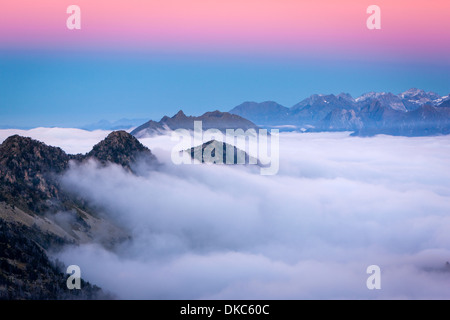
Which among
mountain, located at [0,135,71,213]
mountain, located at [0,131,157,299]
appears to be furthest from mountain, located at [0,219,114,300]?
mountain, located at [0,135,71,213]

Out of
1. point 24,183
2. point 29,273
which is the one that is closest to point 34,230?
point 29,273

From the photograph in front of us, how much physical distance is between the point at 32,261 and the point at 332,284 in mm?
104688

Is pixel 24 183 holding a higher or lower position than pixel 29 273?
higher

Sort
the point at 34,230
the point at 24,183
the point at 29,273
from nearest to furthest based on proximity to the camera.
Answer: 1. the point at 29,273
2. the point at 34,230
3. the point at 24,183

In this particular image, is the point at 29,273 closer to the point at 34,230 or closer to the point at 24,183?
the point at 34,230

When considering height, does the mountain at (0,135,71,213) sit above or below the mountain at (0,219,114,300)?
above

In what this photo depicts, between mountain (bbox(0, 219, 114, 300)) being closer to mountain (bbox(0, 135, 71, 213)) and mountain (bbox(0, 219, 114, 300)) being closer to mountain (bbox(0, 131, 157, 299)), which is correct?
mountain (bbox(0, 131, 157, 299))

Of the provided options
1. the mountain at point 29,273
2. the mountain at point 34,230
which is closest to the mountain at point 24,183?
the mountain at point 34,230

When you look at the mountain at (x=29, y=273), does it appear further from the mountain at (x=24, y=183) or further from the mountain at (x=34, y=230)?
the mountain at (x=24, y=183)

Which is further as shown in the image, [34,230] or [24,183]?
[24,183]

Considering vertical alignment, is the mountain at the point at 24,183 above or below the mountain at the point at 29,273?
above

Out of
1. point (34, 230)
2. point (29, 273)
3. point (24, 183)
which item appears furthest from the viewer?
point (24, 183)
